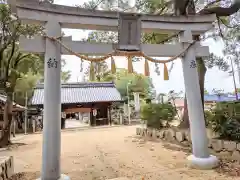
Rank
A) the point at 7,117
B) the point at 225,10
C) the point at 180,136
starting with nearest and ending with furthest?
the point at 225,10 → the point at 180,136 → the point at 7,117

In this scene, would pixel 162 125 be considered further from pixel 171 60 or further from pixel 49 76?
pixel 49 76

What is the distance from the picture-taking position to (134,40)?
205 inches

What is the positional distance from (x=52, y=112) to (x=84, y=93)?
17364 millimetres

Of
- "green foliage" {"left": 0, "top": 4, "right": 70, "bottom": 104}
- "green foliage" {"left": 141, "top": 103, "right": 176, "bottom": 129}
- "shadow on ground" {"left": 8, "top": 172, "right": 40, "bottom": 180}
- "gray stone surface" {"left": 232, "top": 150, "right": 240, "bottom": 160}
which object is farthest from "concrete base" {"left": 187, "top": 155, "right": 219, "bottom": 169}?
"green foliage" {"left": 0, "top": 4, "right": 70, "bottom": 104}

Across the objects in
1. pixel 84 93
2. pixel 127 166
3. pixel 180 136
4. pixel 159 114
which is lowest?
pixel 127 166

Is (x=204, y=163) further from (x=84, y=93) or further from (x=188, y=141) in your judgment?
(x=84, y=93)

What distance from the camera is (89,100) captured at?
67.3 ft

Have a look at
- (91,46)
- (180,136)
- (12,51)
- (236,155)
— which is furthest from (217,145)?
(12,51)

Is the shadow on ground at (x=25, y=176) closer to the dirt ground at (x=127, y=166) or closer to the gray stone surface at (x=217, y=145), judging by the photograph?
the dirt ground at (x=127, y=166)

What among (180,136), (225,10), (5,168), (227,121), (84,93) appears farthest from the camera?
(84,93)

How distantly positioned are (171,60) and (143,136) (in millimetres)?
6230

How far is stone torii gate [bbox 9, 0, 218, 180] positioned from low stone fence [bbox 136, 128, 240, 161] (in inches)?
38.8

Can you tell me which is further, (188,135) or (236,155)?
(188,135)

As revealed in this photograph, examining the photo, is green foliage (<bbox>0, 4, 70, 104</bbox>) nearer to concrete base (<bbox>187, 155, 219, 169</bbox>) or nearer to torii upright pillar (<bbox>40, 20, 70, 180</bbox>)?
torii upright pillar (<bbox>40, 20, 70, 180</bbox>)
